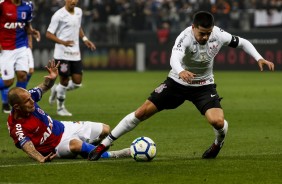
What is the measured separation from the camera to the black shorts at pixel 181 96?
10805 millimetres

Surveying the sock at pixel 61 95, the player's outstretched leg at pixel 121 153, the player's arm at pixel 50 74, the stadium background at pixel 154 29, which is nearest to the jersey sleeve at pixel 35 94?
the player's arm at pixel 50 74

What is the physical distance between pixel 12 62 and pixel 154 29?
19.2 m

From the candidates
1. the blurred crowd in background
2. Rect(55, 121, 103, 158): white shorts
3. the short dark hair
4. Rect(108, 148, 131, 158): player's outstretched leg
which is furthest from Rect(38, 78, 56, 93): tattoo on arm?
the blurred crowd in background

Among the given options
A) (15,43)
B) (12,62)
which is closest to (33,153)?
(12,62)

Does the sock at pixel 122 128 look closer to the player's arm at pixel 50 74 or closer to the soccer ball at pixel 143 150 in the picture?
the soccer ball at pixel 143 150

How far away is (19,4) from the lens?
16.7 metres

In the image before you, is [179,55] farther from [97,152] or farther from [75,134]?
[75,134]

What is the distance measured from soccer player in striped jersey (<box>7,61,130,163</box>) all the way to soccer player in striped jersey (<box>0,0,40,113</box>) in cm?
593

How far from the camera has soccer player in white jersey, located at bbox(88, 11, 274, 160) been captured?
34.7 feet

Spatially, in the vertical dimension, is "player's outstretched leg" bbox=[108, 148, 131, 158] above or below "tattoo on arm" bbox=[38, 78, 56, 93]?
below

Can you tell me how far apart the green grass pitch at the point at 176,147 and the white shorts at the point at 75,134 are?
0.44 feet

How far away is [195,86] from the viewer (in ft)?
35.9

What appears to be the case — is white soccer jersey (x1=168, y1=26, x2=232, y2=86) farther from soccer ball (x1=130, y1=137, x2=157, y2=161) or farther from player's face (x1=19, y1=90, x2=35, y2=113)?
player's face (x1=19, y1=90, x2=35, y2=113)

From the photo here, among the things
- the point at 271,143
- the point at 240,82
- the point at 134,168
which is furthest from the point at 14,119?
the point at 240,82
